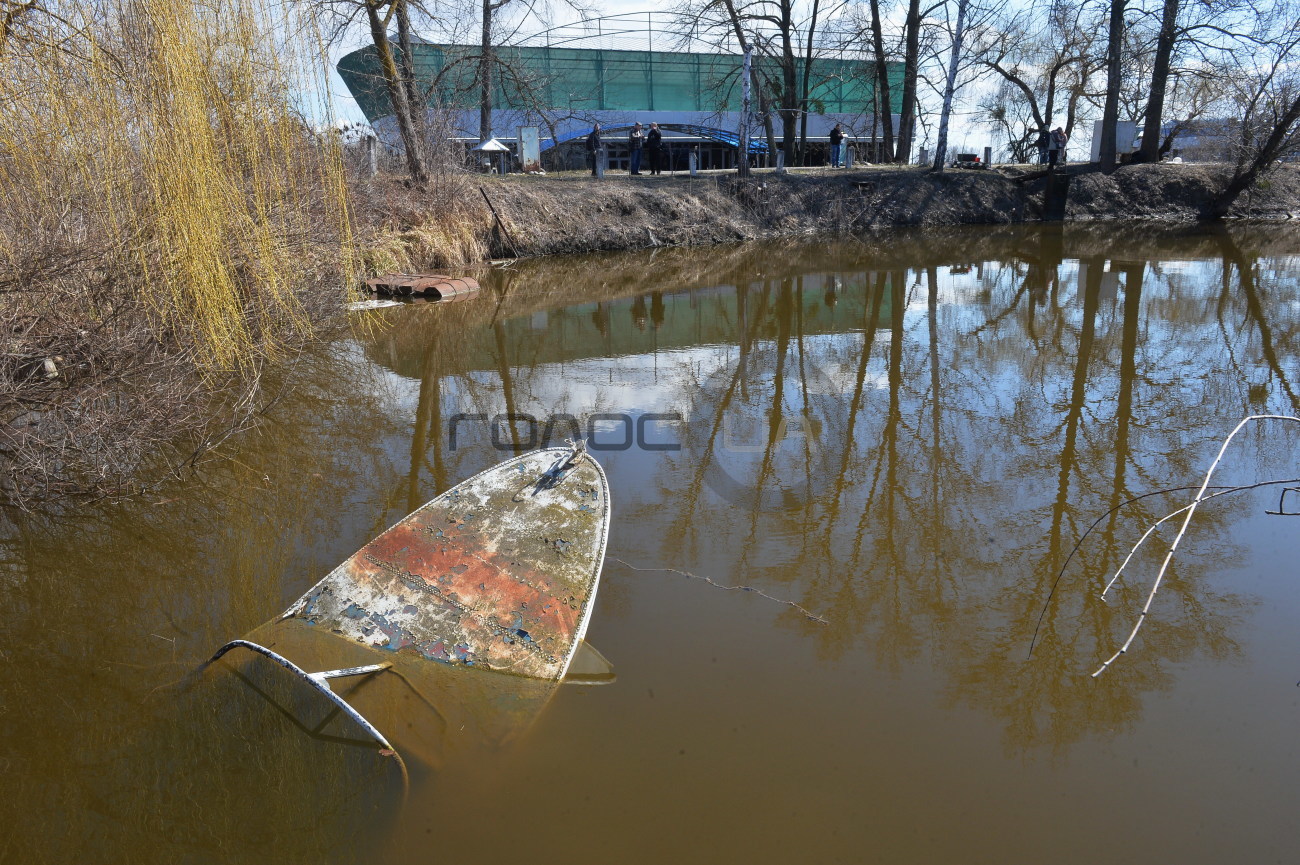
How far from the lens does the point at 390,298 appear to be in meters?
13.0

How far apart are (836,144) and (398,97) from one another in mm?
15609

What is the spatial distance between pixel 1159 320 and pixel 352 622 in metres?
11.0

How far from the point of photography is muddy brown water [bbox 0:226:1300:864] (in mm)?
2971

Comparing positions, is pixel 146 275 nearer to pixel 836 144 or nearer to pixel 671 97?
pixel 836 144

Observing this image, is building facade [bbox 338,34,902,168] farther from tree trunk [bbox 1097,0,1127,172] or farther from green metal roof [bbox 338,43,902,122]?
tree trunk [bbox 1097,0,1127,172]

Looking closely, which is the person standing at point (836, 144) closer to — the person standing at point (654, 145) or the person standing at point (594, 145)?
the person standing at point (654, 145)

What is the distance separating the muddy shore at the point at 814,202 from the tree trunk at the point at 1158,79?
0.69m

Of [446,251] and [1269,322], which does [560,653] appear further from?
[446,251]

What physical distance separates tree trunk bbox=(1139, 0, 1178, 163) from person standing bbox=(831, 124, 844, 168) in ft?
27.5

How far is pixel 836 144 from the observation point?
26.3 m

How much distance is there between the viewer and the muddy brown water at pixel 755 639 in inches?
117

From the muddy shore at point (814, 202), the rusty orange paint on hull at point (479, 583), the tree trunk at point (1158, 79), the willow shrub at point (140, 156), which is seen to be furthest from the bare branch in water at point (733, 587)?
the tree trunk at point (1158, 79)

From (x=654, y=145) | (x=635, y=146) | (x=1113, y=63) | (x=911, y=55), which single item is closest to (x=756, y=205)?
(x=654, y=145)

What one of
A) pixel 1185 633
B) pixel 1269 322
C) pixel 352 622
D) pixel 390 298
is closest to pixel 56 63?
pixel 352 622
